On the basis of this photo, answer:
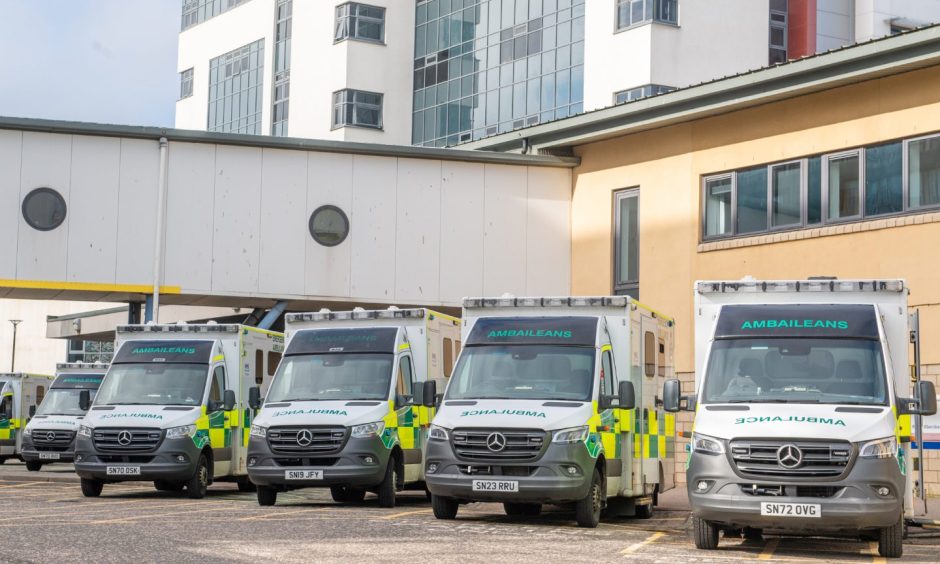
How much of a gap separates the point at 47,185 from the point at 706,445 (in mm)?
16641

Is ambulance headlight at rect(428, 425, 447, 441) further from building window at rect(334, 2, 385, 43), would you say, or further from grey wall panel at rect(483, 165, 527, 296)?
building window at rect(334, 2, 385, 43)

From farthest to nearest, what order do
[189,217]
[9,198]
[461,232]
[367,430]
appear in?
1. [461,232]
2. [189,217]
3. [9,198]
4. [367,430]

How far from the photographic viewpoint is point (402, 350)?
19.8m

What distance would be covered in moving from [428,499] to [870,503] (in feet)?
32.6

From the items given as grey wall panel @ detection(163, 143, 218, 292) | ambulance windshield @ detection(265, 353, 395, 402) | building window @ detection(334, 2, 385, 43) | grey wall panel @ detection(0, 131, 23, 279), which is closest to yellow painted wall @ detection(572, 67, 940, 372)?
grey wall panel @ detection(163, 143, 218, 292)

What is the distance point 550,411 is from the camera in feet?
53.7

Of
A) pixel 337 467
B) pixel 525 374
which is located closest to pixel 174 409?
pixel 337 467

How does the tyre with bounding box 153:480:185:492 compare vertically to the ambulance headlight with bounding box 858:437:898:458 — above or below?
below

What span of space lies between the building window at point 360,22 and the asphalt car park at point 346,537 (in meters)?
35.0

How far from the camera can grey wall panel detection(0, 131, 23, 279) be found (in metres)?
26.5

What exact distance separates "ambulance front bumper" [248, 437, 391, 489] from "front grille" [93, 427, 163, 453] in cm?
271

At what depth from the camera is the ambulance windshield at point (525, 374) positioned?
16797 mm

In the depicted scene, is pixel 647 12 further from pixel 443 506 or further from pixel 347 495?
pixel 443 506

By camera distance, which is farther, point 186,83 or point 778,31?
point 186,83
